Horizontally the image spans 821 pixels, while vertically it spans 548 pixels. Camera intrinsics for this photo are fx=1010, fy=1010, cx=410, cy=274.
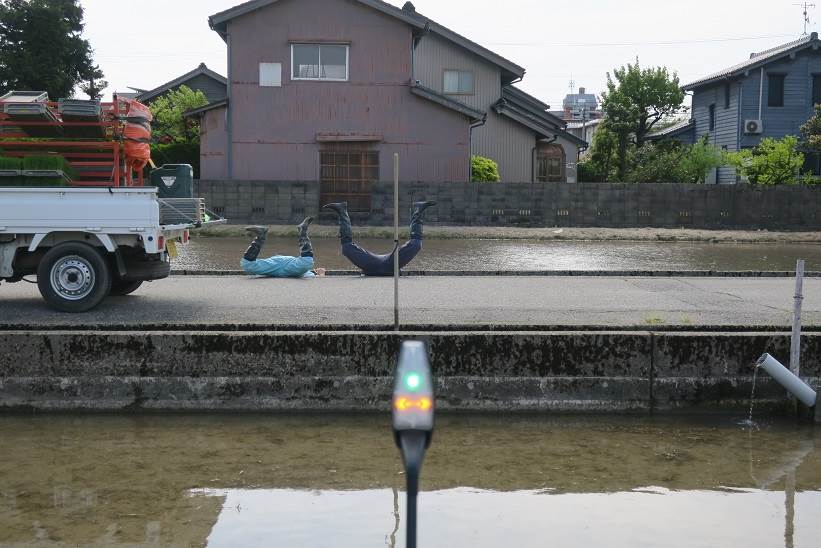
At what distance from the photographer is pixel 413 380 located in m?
2.49

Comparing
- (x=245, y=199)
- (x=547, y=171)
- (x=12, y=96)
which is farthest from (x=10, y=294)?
(x=547, y=171)

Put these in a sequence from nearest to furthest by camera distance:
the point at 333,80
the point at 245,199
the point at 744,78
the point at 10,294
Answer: the point at 10,294 < the point at 245,199 < the point at 333,80 < the point at 744,78

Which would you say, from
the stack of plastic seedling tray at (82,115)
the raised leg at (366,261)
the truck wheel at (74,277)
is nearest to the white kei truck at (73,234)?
the truck wheel at (74,277)

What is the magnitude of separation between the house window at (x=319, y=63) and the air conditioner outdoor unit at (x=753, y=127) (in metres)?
17.3

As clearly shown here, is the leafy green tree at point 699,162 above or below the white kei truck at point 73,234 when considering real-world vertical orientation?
above

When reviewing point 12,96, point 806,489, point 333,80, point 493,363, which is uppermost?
point 333,80

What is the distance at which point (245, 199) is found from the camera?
27.2 metres

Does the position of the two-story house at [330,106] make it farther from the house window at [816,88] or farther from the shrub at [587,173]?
the shrub at [587,173]

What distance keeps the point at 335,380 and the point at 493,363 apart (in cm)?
126

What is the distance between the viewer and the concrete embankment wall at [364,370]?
26.0 feet

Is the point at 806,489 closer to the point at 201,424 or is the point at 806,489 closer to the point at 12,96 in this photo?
the point at 201,424

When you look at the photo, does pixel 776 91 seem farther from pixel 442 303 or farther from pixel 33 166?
pixel 33 166

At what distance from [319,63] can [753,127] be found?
1817 centimetres

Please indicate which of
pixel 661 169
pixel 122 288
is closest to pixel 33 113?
pixel 122 288
